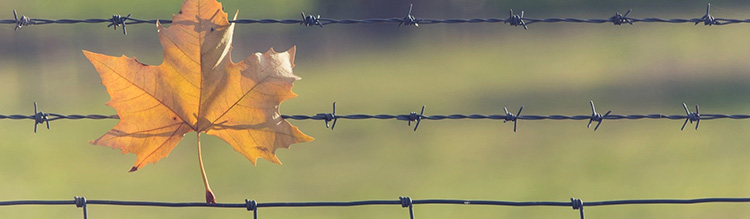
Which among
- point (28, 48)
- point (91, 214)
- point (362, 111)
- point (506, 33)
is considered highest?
point (506, 33)

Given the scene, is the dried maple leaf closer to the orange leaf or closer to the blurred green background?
the orange leaf

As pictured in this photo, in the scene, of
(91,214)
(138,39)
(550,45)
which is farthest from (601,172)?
(138,39)

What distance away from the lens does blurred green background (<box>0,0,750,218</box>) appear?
4.02 m

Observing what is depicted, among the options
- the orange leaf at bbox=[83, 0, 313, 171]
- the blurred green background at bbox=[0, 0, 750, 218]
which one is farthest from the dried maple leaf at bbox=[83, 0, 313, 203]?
the blurred green background at bbox=[0, 0, 750, 218]

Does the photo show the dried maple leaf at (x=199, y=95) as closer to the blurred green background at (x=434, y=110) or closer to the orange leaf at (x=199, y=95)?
the orange leaf at (x=199, y=95)

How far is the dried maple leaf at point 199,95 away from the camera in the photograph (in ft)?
1.98

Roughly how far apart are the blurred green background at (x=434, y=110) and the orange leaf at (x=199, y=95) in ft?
8.91

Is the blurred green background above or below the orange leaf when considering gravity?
above

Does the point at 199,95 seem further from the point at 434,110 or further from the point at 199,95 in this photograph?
the point at 434,110

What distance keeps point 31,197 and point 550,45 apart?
4515mm

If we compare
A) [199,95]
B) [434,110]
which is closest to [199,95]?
[199,95]

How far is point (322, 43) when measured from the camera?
231 inches

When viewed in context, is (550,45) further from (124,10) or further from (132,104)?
(132,104)

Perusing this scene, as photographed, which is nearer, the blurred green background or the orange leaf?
the orange leaf
